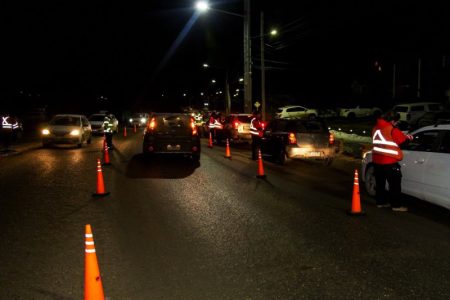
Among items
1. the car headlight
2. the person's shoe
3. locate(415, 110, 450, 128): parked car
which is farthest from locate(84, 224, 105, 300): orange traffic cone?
locate(415, 110, 450, 128): parked car

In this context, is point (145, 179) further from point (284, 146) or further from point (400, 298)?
point (400, 298)

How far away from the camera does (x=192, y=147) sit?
16609 mm

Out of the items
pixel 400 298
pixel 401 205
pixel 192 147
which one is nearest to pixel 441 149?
pixel 401 205

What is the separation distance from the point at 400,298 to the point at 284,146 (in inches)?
449

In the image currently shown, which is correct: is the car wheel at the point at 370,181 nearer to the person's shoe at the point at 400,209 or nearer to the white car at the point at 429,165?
the white car at the point at 429,165

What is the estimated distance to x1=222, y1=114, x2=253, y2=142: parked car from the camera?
25.4 meters

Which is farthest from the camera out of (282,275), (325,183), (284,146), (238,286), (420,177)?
(284,146)

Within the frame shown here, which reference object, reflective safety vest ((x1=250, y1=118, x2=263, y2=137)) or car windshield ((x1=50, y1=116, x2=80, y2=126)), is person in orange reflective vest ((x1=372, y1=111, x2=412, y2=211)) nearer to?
reflective safety vest ((x1=250, y1=118, x2=263, y2=137))

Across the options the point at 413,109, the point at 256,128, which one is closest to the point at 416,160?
the point at 256,128

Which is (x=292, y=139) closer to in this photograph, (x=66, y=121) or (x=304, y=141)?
(x=304, y=141)

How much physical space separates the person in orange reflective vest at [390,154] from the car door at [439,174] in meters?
0.45

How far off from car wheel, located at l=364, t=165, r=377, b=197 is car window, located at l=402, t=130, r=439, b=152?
1.13 metres

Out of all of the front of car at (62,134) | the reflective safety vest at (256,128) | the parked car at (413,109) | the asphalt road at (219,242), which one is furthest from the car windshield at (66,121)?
the parked car at (413,109)

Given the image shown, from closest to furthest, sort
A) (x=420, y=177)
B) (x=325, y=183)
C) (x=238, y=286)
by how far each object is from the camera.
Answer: (x=238, y=286)
(x=420, y=177)
(x=325, y=183)
